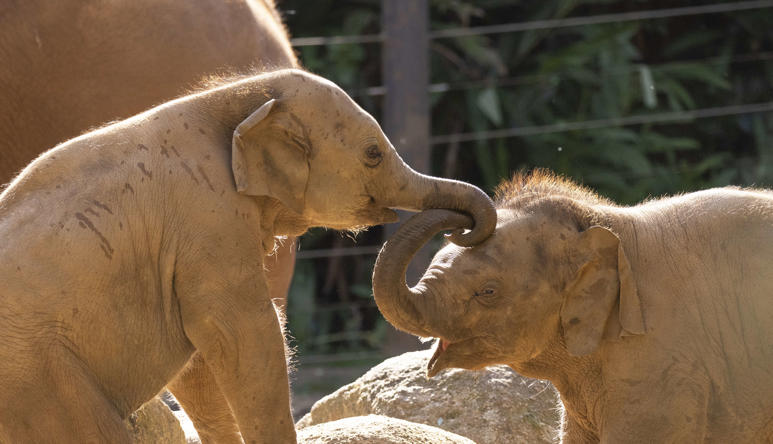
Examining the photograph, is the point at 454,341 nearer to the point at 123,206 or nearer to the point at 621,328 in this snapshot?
the point at 621,328

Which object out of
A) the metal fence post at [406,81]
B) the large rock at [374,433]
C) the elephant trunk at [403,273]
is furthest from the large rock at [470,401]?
the metal fence post at [406,81]

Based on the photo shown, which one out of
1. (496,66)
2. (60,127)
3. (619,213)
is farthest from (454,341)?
(496,66)

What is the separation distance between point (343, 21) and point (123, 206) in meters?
6.57

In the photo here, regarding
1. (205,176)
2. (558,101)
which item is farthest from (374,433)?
(558,101)

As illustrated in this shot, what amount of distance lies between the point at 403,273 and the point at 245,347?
533 millimetres

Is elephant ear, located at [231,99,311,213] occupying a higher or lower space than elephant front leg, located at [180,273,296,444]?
higher

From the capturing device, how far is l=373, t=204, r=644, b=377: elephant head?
4.07 m

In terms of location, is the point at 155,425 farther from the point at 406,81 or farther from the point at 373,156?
the point at 406,81

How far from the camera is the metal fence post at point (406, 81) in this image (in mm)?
7984

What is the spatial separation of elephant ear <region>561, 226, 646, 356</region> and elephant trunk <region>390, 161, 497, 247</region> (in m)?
0.31

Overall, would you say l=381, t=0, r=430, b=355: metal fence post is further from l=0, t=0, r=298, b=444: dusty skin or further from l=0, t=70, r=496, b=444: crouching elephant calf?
l=0, t=70, r=496, b=444: crouching elephant calf

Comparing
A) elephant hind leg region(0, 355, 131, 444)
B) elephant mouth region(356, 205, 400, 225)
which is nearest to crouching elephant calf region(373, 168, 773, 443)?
elephant mouth region(356, 205, 400, 225)

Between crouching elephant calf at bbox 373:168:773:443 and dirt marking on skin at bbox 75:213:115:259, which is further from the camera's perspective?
crouching elephant calf at bbox 373:168:773:443

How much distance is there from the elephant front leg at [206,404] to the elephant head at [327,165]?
646 mm
